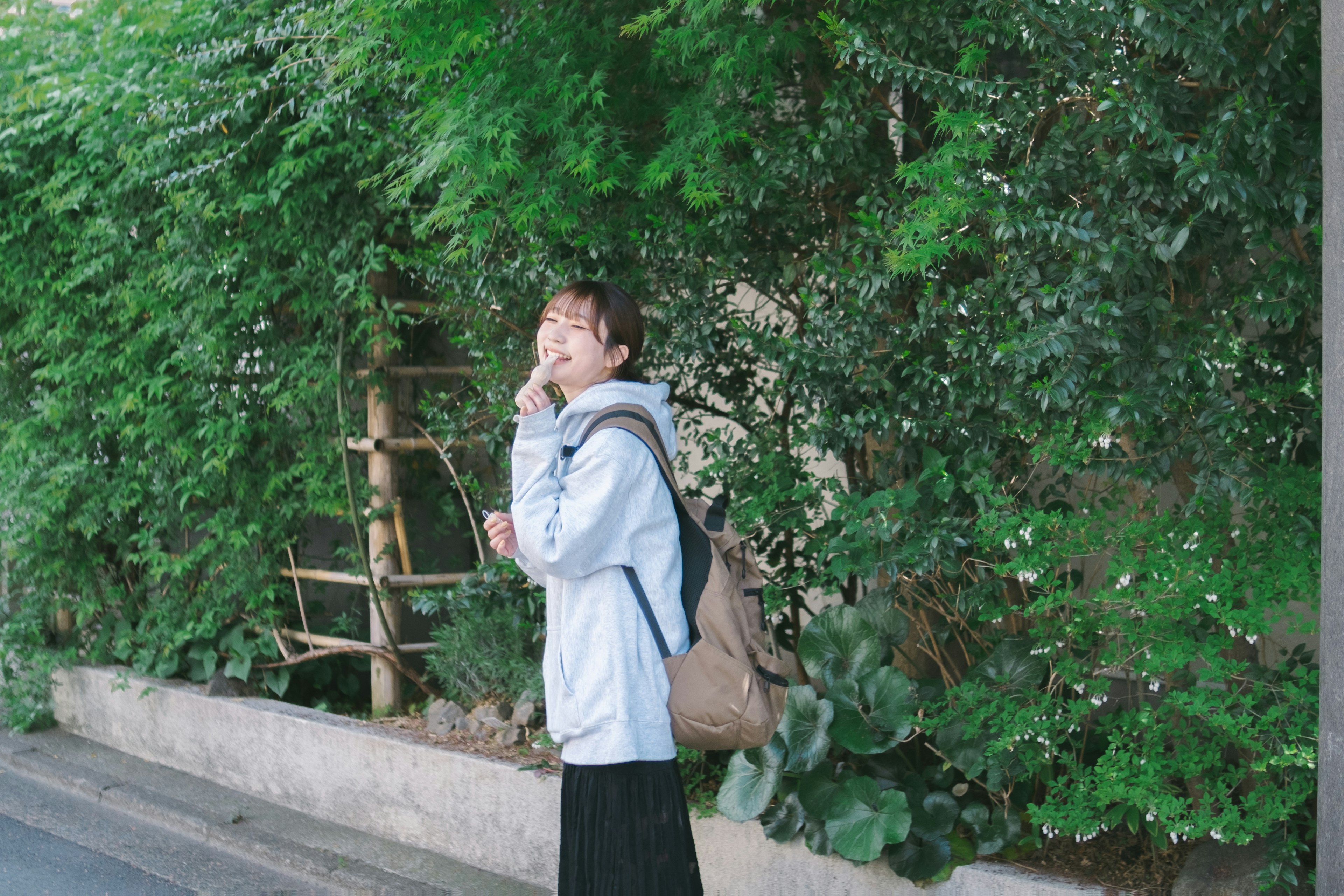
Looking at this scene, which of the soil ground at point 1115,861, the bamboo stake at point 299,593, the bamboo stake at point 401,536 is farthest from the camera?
the bamboo stake at point 299,593

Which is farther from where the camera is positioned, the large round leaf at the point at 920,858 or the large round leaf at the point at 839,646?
the large round leaf at the point at 839,646

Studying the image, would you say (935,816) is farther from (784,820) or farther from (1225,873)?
(1225,873)

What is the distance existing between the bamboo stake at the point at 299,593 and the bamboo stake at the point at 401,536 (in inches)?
24.4

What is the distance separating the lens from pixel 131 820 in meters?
5.07

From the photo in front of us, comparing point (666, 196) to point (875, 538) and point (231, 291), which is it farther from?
point (231, 291)

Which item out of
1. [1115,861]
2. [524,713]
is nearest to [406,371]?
[524,713]

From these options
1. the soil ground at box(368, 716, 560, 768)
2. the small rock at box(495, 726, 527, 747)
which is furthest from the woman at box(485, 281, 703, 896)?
the small rock at box(495, 726, 527, 747)

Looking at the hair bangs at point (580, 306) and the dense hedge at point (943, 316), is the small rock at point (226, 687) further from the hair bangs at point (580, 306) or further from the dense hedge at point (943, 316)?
the hair bangs at point (580, 306)

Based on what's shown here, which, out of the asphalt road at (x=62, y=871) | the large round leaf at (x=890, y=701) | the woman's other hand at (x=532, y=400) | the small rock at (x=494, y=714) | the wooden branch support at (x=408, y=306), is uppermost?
the wooden branch support at (x=408, y=306)

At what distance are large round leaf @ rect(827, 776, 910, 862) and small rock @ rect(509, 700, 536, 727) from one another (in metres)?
1.66

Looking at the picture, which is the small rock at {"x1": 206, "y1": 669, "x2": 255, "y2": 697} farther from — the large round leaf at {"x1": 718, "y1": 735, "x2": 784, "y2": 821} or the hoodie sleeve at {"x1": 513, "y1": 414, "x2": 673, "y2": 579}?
the hoodie sleeve at {"x1": 513, "y1": 414, "x2": 673, "y2": 579}

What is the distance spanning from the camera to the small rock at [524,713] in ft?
15.0

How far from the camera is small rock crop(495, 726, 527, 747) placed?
4531 mm

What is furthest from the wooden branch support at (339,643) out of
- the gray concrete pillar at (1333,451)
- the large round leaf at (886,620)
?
the gray concrete pillar at (1333,451)
